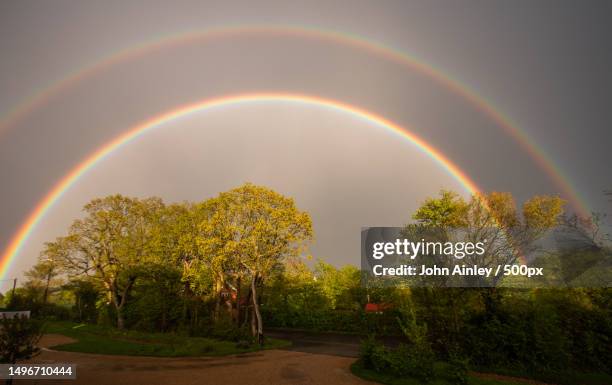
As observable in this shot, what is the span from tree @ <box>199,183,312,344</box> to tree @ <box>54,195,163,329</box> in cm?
1437

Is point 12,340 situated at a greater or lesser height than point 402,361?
greater

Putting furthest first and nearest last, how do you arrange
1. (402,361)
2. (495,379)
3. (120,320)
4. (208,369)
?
1. (120,320)
2. (208,369)
3. (495,379)
4. (402,361)

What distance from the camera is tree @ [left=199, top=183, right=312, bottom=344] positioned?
Result: 28109 mm

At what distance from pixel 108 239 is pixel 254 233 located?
22.9 m

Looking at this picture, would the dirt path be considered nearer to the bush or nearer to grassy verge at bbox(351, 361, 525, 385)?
grassy verge at bbox(351, 361, 525, 385)

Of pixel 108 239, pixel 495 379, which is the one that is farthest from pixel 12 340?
pixel 108 239

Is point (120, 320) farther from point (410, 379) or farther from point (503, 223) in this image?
point (503, 223)

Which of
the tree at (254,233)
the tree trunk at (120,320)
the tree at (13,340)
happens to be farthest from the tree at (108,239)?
the tree at (13,340)

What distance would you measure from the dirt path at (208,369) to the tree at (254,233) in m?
7.84

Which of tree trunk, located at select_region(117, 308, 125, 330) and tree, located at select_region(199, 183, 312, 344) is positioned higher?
tree, located at select_region(199, 183, 312, 344)

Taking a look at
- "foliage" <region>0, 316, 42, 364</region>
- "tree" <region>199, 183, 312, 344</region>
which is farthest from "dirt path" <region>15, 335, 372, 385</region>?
"tree" <region>199, 183, 312, 344</region>

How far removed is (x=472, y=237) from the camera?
24375mm

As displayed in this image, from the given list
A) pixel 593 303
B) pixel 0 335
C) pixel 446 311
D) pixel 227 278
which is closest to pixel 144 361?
pixel 0 335

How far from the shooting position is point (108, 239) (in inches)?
1598
